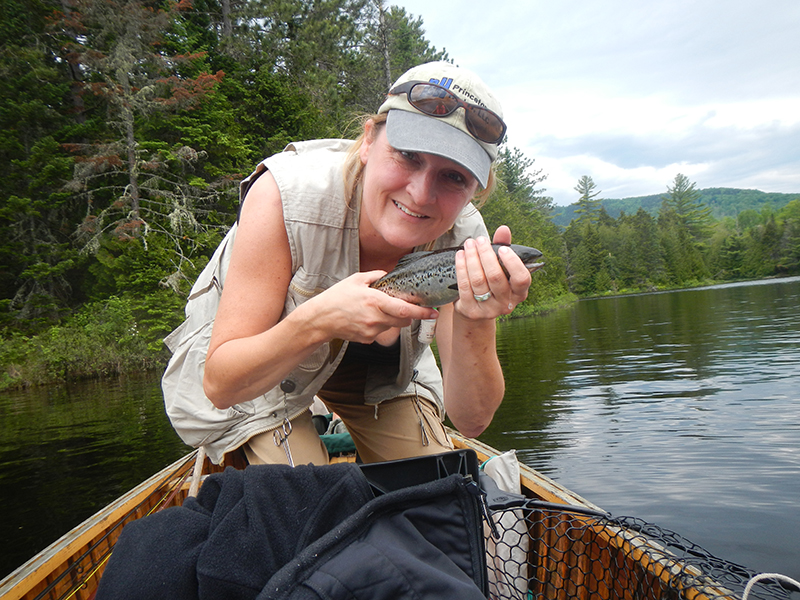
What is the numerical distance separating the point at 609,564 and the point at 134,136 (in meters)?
26.8

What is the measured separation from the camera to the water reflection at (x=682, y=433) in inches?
220

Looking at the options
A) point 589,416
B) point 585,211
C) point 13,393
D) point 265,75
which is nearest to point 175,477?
point 589,416

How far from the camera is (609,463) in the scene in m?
7.48

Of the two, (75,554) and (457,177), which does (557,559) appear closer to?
(457,177)

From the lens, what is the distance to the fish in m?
2.17

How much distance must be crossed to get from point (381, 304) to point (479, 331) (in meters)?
0.71

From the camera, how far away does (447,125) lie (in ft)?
7.27

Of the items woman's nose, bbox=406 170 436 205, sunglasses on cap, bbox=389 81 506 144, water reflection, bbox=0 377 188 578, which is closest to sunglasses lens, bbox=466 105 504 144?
sunglasses on cap, bbox=389 81 506 144

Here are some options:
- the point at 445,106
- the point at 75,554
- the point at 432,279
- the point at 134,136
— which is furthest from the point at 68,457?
the point at 134,136

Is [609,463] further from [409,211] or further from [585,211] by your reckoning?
[585,211]

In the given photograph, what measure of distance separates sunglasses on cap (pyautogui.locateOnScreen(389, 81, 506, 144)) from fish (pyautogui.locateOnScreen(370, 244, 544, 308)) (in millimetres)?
567

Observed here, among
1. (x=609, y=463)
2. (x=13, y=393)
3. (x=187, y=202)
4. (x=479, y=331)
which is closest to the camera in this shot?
(x=479, y=331)

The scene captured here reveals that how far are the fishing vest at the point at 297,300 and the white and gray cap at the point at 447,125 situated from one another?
1.50 feet

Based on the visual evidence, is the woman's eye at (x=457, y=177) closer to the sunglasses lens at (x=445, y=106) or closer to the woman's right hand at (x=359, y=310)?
the sunglasses lens at (x=445, y=106)
